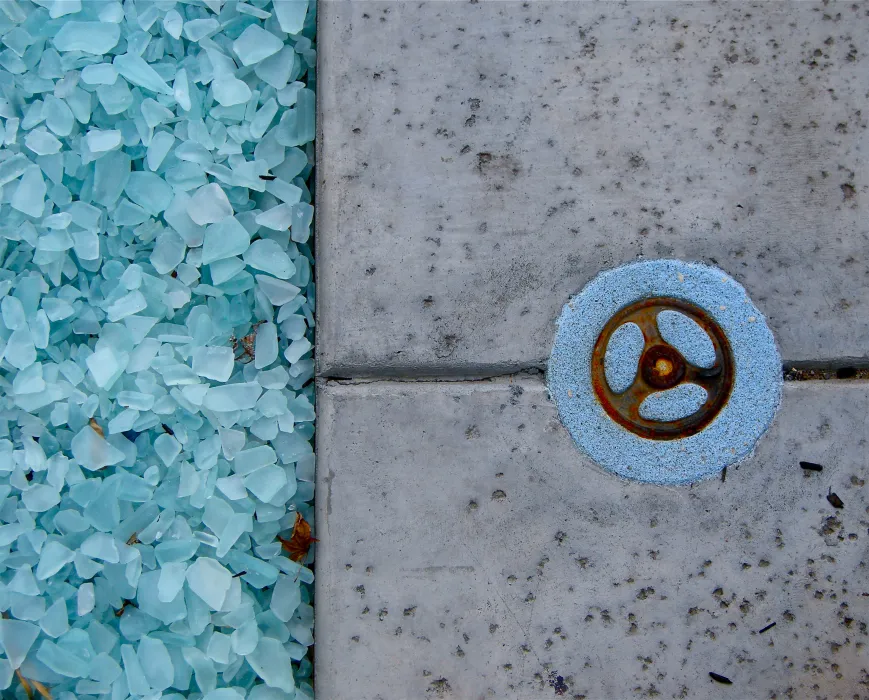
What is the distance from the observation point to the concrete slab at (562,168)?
1.50 meters

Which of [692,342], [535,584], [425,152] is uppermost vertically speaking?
[425,152]

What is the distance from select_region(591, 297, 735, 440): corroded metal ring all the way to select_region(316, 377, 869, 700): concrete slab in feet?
0.39

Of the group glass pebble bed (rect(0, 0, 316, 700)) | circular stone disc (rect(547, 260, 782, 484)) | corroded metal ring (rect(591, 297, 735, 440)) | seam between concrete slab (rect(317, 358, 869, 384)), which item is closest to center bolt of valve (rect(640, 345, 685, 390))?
corroded metal ring (rect(591, 297, 735, 440))

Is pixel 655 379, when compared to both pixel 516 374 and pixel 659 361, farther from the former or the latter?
pixel 516 374

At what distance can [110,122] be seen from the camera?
1.55m

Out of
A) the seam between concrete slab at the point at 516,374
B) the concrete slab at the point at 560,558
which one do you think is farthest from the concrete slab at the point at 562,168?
the concrete slab at the point at 560,558

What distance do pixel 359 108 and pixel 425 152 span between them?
0.17m

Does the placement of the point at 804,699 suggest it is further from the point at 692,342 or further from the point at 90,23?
the point at 90,23

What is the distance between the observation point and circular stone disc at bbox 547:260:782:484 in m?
1.49

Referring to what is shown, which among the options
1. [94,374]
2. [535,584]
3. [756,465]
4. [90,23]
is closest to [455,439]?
[535,584]

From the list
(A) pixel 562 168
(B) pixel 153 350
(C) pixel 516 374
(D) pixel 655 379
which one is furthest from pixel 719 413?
(B) pixel 153 350

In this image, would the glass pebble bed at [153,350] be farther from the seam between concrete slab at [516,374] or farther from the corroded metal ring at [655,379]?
the corroded metal ring at [655,379]

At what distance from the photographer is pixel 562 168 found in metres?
1.50

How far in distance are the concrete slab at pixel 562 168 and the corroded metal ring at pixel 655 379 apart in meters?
0.11
